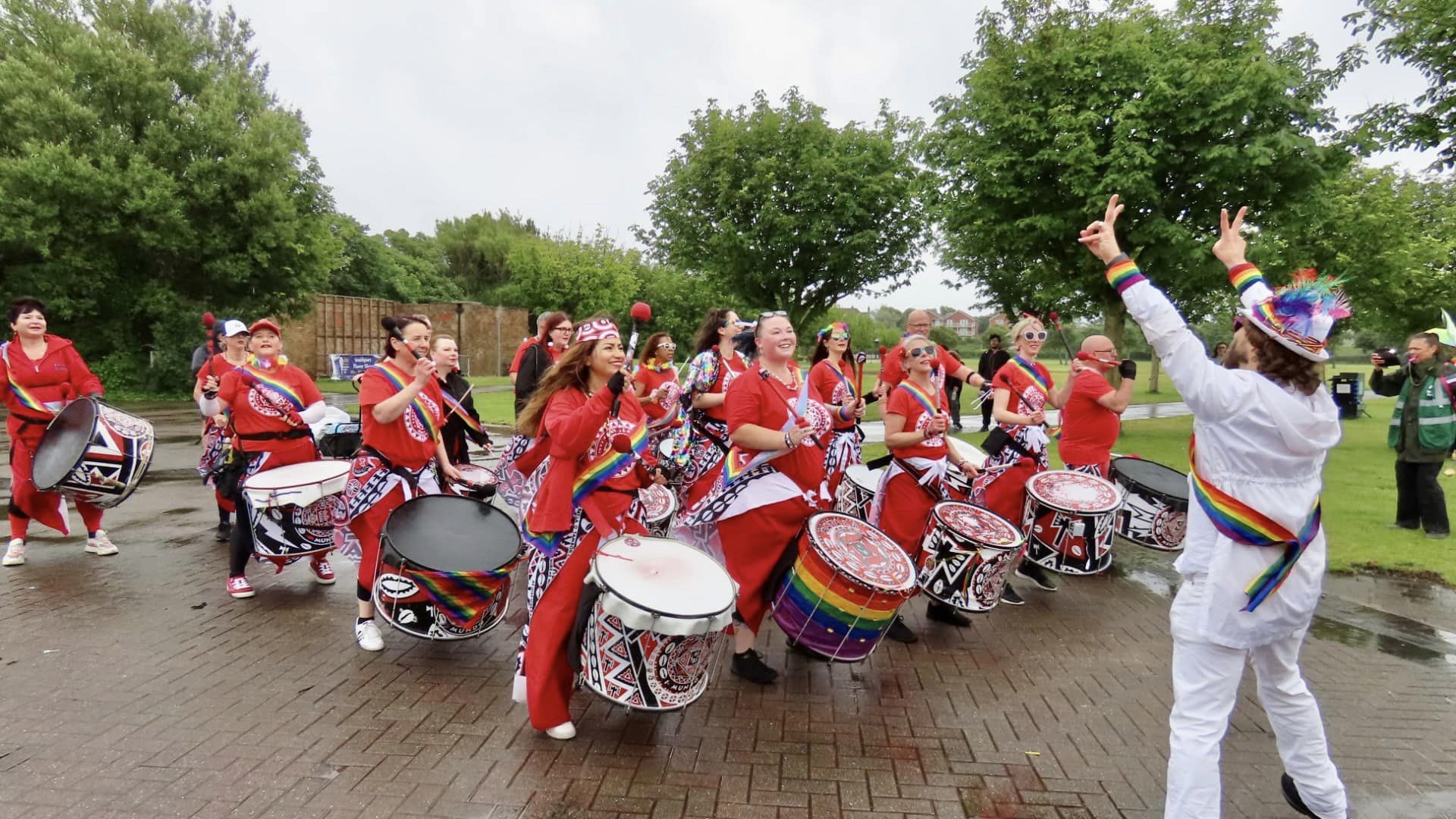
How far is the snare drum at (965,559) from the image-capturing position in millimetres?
4633

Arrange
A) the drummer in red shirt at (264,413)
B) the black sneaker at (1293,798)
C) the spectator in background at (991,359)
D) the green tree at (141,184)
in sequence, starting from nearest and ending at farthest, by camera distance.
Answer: the black sneaker at (1293,798) → the drummer in red shirt at (264,413) → the spectator in background at (991,359) → the green tree at (141,184)

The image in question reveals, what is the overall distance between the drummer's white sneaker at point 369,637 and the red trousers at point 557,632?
5.10ft

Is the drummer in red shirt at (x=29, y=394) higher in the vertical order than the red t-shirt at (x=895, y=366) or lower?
lower

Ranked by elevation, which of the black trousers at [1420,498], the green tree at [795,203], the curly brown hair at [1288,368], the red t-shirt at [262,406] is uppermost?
the green tree at [795,203]

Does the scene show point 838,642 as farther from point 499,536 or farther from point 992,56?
point 992,56

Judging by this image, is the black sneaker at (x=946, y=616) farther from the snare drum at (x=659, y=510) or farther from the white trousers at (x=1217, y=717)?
the white trousers at (x=1217, y=717)

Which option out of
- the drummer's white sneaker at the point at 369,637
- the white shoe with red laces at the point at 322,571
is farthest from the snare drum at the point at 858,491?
the white shoe with red laces at the point at 322,571

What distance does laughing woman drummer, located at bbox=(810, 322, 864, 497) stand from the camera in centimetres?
598

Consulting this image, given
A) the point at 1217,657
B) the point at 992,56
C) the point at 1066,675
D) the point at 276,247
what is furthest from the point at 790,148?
the point at 1217,657

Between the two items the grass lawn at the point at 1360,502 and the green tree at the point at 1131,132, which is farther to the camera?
the green tree at the point at 1131,132

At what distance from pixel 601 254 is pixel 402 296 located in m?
12.7

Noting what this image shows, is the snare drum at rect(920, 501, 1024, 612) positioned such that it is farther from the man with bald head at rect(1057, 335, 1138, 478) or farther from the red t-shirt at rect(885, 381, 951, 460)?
the man with bald head at rect(1057, 335, 1138, 478)

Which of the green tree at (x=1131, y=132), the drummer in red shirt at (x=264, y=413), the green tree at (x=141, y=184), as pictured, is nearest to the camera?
the drummer in red shirt at (x=264, y=413)

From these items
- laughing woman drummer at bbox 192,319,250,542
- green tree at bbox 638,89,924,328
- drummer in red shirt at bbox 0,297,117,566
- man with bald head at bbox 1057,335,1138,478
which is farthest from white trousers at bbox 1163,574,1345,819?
green tree at bbox 638,89,924,328
